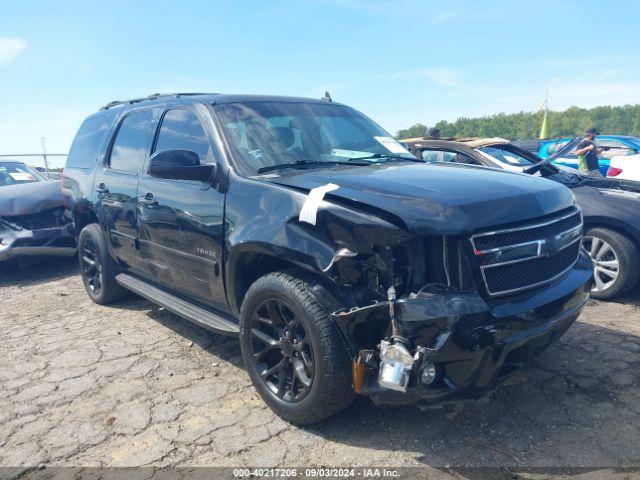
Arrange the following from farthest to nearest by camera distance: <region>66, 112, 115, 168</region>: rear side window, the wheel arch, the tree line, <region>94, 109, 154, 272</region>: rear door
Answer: the tree line < <region>66, 112, 115, 168</region>: rear side window < <region>94, 109, 154, 272</region>: rear door < the wheel arch

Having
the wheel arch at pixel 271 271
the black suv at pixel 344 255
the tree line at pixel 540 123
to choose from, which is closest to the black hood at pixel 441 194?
the black suv at pixel 344 255

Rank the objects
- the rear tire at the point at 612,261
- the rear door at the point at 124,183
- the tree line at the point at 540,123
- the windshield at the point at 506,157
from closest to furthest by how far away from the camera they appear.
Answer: the rear door at the point at 124,183, the rear tire at the point at 612,261, the windshield at the point at 506,157, the tree line at the point at 540,123

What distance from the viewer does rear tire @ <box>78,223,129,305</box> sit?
512cm

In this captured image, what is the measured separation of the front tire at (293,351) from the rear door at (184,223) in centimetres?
47

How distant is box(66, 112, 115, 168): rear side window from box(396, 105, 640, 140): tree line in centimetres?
8455

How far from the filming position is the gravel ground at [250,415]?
2.71m

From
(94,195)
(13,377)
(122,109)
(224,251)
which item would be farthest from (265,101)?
(13,377)

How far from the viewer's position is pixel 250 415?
316 cm

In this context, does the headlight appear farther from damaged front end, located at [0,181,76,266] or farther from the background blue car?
the background blue car

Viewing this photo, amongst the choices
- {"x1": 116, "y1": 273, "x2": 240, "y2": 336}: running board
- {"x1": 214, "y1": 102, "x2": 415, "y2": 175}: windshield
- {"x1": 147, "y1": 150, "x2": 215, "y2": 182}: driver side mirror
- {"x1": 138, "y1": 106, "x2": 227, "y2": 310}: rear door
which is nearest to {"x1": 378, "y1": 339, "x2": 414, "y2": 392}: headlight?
{"x1": 116, "y1": 273, "x2": 240, "y2": 336}: running board

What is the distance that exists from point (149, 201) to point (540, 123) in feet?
325

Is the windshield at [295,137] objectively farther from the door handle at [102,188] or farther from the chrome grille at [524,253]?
the door handle at [102,188]

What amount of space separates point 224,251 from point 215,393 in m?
0.98

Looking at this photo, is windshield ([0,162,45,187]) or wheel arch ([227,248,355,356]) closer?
wheel arch ([227,248,355,356])
